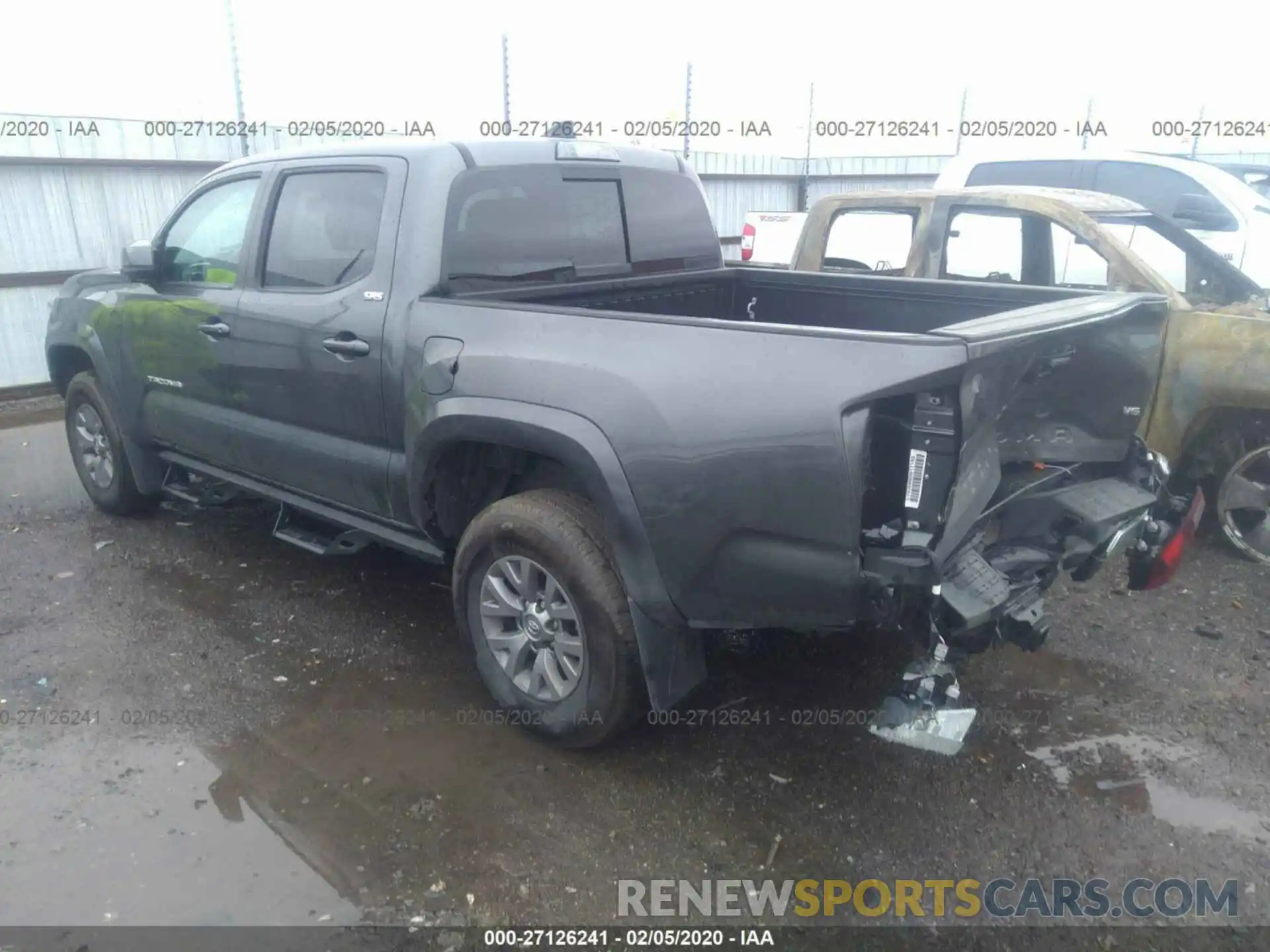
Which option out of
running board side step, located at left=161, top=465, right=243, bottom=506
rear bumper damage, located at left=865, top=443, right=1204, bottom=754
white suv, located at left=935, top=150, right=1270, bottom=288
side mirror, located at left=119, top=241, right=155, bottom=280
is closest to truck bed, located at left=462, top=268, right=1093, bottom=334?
rear bumper damage, located at left=865, top=443, right=1204, bottom=754

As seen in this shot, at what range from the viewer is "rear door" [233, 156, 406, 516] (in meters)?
3.63

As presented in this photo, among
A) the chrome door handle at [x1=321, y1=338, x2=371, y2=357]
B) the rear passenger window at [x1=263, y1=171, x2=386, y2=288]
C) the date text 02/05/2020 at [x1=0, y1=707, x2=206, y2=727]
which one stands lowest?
the date text 02/05/2020 at [x1=0, y1=707, x2=206, y2=727]

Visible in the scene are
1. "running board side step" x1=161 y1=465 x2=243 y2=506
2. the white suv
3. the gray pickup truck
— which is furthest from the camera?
the white suv

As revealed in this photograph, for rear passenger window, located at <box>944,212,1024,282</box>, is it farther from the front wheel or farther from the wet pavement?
the wet pavement

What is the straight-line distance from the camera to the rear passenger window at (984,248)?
5.75 meters

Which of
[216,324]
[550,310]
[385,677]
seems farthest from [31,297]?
[550,310]

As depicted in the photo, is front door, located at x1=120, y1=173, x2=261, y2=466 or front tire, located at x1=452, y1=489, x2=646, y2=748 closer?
front tire, located at x1=452, y1=489, x2=646, y2=748

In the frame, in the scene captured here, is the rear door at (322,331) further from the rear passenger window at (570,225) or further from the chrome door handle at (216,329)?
the rear passenger window at (570,225)

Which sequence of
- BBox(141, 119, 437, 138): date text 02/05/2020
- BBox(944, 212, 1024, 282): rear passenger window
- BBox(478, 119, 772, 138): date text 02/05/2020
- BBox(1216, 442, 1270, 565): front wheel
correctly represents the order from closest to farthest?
BBox(1216, 442, 1270, 565): front wheel
BBox(944, 212, 1024, 282): rear passenger window
BBox(141, 119, 437, 138): date text 02/05/2020
BBox(478, 119, 772, 138): date text 02/05/2020

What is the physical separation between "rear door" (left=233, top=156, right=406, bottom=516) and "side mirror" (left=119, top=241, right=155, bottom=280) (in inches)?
36.4

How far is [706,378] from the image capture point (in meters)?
2.72

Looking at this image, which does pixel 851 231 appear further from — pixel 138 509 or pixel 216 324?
pixel 138 509

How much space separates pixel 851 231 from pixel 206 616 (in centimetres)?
462

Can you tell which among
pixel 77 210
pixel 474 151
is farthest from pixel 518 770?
pixel 77 210
